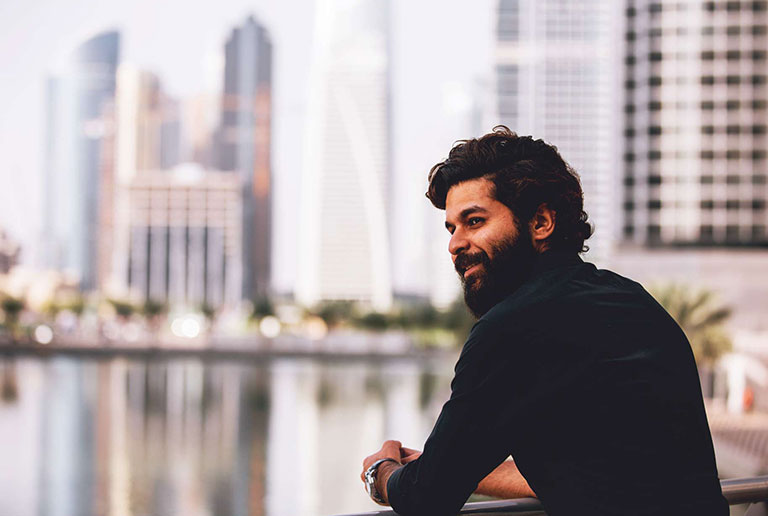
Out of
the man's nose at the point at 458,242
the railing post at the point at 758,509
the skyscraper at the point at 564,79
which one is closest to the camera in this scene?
the man's nose at the point at 458,242

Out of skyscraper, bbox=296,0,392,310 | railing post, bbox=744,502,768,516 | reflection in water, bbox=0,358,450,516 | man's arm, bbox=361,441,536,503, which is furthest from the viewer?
skyscraper, bbox=296,0,392,310

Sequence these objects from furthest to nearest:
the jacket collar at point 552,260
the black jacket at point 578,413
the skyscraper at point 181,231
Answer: the skyscraper at point 181,231 < the jacket collar at point 552,260 < the black jacket at point 578,413

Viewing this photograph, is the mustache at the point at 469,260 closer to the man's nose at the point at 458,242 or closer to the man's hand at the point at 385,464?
the man's nose at the point at 458,242

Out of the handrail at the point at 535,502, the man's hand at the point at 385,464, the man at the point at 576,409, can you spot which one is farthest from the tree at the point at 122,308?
the man at the point at 576,409

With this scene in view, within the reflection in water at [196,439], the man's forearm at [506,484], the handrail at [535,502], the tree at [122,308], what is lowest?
the reflection in water at [196,439]

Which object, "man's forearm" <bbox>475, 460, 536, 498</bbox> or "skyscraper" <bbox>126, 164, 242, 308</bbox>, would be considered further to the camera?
"skyscraper" <bbox>126, 164, 242, 308</bbox>

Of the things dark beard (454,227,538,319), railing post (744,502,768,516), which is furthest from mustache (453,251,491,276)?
railing post (744,502,768,516)

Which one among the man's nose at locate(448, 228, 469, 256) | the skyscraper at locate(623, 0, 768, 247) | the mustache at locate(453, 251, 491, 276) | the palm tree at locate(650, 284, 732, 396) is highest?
the skyscraper at locate(623, 0, 768, 247)

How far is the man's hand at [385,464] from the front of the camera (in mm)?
2242

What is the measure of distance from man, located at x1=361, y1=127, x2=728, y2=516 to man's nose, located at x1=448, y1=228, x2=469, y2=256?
6.7 inches

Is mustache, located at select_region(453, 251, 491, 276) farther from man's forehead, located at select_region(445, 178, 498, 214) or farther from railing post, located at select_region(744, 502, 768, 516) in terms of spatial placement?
railing post, located at select_region(744, 502, 768, 516)

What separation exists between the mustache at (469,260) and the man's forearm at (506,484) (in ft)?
1.74

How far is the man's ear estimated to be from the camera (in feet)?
7.14

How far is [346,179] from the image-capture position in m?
162
